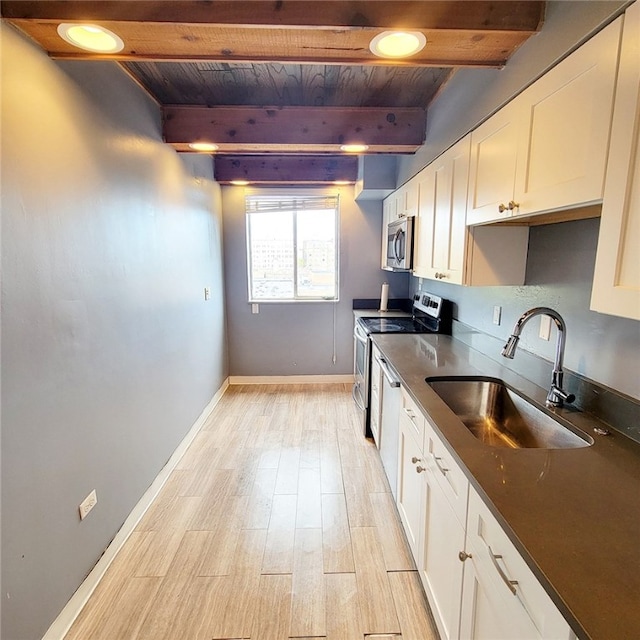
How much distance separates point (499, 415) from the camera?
1.81 metres

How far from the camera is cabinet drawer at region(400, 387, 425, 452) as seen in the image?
5.33 ft

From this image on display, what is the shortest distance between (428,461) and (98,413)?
5.16ft

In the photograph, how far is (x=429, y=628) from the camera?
1.53 m

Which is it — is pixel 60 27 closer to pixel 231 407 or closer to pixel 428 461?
pixel 428 461

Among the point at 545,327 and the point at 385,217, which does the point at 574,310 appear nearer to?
the point at 545,327

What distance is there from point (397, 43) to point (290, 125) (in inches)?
49.6

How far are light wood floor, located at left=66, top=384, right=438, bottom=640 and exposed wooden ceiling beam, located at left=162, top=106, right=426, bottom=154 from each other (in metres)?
2.44

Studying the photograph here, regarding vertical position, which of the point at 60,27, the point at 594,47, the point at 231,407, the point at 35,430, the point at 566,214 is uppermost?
the point at 60,27

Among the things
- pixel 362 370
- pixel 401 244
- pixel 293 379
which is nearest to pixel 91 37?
pixel 401 244

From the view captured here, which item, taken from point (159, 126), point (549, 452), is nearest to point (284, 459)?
point (549, 452)

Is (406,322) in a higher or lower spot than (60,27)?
lower

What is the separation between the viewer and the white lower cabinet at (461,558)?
822 mm

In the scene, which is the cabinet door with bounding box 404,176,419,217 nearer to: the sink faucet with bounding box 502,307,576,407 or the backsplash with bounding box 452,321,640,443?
the backsplash with bounding box 452,321,640,443

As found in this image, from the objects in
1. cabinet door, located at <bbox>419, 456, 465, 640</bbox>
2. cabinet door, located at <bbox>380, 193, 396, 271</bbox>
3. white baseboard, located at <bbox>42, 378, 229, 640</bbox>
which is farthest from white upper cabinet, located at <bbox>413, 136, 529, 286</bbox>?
white baseboard, located at <bbox>42, 378, 229, 640</bbox>
